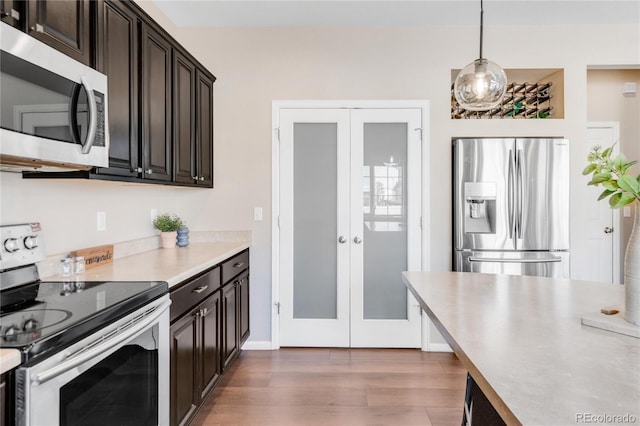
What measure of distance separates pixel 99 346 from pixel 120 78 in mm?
1343

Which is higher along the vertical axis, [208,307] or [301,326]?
[208,307]

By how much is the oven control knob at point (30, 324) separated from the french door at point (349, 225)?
2.21 meters

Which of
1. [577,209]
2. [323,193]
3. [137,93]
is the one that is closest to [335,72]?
[323,193]

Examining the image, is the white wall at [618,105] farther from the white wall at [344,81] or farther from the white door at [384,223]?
the white door at [384,223]

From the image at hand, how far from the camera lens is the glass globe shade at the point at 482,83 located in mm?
1861

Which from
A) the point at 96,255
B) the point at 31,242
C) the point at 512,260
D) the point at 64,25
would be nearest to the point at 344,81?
the point at 512,260

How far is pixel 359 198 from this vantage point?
10.7 ft

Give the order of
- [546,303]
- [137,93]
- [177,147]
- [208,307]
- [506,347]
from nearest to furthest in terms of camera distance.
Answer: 1. [506,347]
2. [546,303]
3. [137,93]
4. [208,307]
5. [177,147]

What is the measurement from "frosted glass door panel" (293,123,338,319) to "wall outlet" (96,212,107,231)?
4.92 ft

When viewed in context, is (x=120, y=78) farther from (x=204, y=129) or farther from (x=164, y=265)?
(x=204, y=129)

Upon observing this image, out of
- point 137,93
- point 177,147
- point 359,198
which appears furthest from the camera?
point 359,198

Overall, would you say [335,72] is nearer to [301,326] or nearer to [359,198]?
[359,198]

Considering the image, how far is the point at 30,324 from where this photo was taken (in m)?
1.11

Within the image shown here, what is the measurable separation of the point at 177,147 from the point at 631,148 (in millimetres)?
4562
